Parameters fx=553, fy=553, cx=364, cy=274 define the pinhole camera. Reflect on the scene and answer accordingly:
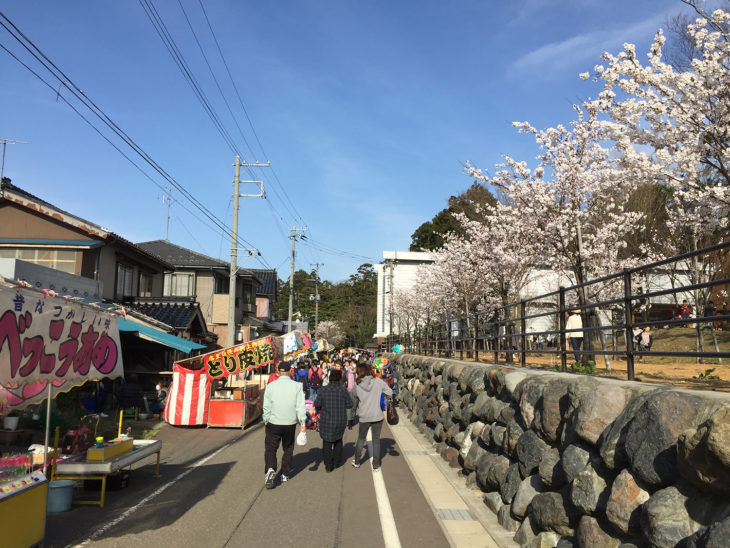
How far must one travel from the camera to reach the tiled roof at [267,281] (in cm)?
5863

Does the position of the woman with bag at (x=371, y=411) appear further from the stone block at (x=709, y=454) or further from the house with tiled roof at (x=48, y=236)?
the house with tiled roof at (x=48, y=236)

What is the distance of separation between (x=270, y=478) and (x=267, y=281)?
175 feet

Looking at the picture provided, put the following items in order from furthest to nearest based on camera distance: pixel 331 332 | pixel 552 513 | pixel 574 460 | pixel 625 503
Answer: pixel 331 332
pixel 552 513
pixel 574 460
pixel 625 503

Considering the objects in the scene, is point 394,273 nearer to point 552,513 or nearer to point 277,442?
point 277,442

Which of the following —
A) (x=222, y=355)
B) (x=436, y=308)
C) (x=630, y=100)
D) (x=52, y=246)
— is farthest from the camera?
(x=436, y=308)

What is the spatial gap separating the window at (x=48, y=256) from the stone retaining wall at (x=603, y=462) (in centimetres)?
1690

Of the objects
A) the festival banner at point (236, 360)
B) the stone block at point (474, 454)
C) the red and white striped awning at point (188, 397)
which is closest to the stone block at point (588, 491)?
the stone block at point (474, 454)

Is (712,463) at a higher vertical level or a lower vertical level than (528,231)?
lower

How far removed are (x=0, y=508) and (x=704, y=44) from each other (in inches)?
557

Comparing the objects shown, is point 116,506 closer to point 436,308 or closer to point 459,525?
point 459,525

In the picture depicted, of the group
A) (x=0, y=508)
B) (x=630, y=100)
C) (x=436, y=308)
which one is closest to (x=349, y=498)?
(x=0, y=508)

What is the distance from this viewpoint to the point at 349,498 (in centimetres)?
814

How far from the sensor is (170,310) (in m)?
24.9

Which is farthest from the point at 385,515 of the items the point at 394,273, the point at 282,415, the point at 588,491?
the point at 394,273
